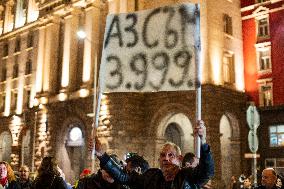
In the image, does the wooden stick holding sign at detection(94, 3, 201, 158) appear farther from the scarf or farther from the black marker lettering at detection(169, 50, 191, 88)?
the scarf

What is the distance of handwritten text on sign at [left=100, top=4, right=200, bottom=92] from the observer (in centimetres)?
562

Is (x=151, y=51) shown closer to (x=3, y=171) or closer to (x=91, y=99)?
(x=3, y=171)

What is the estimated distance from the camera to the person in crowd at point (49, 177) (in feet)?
17.0

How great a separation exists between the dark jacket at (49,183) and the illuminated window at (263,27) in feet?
80.8

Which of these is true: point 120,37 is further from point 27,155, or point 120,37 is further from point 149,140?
point 27,155

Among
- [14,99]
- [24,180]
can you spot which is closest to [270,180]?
[24,180]

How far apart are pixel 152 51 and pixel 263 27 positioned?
934 inches

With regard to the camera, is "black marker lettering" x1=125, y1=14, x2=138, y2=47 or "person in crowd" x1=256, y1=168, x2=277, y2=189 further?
"black marker lettering" x1=125, y1=14, x2=138, y2=47

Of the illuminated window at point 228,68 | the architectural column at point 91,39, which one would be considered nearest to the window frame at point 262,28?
the illuminated window at point 228,68

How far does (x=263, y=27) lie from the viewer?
2784 cm

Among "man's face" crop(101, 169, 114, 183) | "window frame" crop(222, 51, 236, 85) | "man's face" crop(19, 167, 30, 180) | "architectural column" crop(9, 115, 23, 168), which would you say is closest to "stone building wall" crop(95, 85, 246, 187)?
"window frame" crop(222, 51, 236, 85)

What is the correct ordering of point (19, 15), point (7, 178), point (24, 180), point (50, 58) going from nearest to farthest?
point (7, 178) → point (24, 180) → point (50, 58) → point (19, 15)

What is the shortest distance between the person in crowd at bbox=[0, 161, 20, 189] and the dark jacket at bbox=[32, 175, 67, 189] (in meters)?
1.81

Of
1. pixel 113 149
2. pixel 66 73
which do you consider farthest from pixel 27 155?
pixel 113 149
